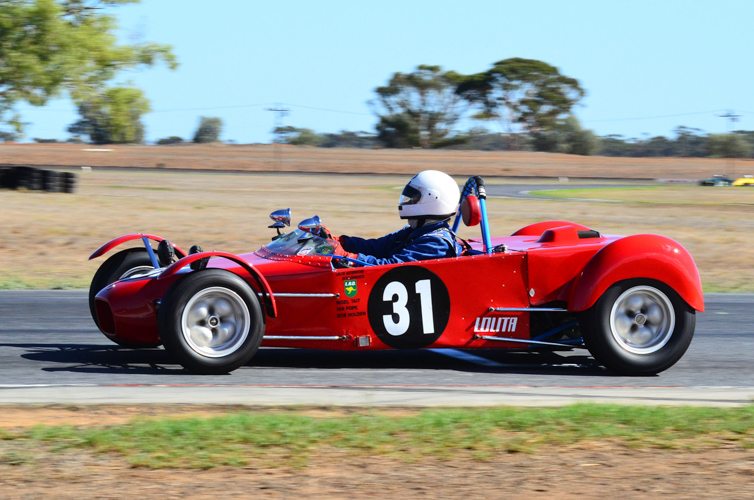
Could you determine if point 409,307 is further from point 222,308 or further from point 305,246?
point 222,308

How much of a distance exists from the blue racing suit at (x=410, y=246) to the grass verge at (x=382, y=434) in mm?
1744

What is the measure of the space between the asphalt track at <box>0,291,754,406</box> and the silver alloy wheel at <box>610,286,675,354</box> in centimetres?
25

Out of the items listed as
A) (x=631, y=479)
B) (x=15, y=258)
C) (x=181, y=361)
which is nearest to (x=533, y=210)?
(x=15, y=258)

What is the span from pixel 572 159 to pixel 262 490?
225ft

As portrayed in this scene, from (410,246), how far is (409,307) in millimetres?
470

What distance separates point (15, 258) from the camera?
17.5m

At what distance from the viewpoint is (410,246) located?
25.4 ft

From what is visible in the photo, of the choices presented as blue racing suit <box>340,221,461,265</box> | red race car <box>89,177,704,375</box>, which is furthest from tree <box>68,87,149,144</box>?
red race car <box>89,177,704,375</box>

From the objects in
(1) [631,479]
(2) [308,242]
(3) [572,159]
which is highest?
(3) [572,159]

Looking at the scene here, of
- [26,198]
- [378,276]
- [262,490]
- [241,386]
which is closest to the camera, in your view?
[262,490]

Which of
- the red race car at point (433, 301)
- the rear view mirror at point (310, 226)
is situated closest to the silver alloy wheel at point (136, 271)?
the red race car at point (433, 301)

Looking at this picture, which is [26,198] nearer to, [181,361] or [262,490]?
[181,361]

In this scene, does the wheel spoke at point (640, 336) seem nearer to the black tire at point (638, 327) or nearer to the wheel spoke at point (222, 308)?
the black tire at point (638, 327)

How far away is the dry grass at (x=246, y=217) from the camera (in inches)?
691
